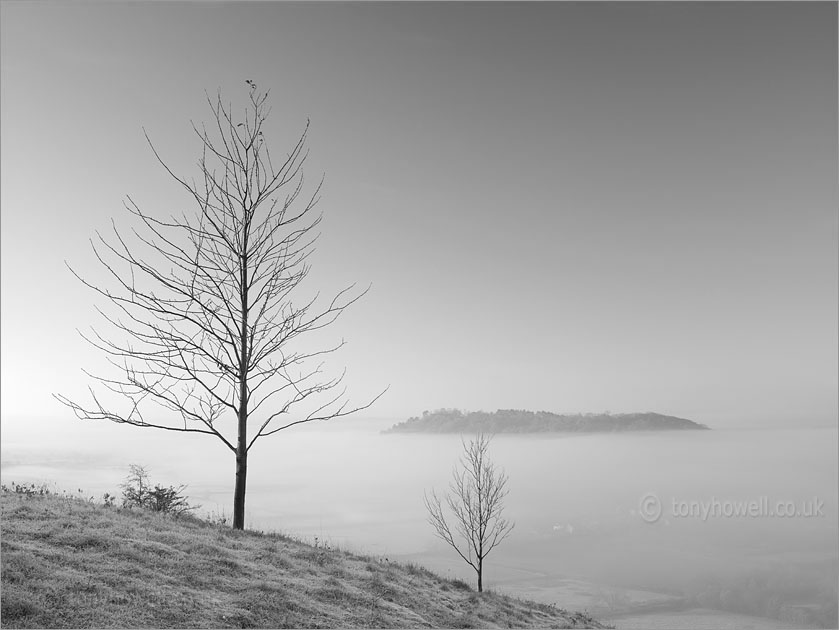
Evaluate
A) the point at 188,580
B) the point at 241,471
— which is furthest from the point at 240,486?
the point at 188,580

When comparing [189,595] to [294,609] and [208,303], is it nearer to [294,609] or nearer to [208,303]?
[294,609]

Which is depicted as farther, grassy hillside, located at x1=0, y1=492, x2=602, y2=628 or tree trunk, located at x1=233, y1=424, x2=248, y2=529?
tree trunk, located at x1=233, y1=424, x2=248, y2=529

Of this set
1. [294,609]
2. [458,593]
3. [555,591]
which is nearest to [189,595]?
[294,609]

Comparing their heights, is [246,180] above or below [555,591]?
above

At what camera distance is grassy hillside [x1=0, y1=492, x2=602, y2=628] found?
25.6 ft

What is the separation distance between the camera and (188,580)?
31.7 feet

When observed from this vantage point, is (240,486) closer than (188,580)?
No

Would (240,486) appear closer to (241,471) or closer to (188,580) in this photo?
(241,471)

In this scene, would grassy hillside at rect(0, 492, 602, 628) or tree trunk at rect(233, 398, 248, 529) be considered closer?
grassy hillside at rect(0, 492, 602, 628)

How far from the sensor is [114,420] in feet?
48.4

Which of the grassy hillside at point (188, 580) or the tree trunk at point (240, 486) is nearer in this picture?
the grassy hillside at point (188, 580)

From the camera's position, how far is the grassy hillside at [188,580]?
7.81 meters

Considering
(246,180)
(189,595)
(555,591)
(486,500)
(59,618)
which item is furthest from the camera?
(555,591)

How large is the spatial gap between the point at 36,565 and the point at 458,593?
1043 cm
